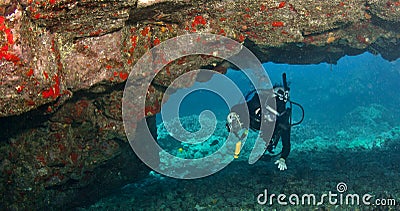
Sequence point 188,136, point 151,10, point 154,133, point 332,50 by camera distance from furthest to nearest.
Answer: point 188,136
point 332,50
point 154,133
point 151,10

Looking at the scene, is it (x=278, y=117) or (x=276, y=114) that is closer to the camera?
(x=276, y=114)

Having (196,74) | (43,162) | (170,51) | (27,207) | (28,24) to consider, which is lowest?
(27,207)

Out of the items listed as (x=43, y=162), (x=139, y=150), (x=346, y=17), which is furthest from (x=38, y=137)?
(x=346, y=17)

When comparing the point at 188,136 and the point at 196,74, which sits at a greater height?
the point at 196,74

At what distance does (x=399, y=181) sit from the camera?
738cm

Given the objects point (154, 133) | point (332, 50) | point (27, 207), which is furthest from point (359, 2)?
A: point (27, 207)

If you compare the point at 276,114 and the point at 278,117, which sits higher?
the point at 276,114

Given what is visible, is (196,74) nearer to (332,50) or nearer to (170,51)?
(170,51)

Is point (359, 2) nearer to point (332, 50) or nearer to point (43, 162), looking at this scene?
point (332, 50)

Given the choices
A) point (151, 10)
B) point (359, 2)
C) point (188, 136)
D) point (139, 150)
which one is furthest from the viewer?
point (188, 136)

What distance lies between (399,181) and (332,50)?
15.2 feet

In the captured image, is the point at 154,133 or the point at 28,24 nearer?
the point at 28,24

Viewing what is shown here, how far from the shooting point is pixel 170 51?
239 inches

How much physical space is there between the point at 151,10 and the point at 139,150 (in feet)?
Result: 13.0
